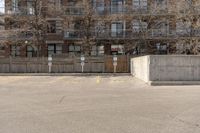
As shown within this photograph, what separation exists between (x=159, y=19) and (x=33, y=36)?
54.3 feet

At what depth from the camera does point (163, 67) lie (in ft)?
76.7

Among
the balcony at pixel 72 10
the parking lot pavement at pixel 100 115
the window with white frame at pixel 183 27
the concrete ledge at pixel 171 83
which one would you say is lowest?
the concrete ledge at pixel 171 83

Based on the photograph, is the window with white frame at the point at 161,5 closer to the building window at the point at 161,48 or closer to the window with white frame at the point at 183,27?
the window with white frame at the point at 183,27

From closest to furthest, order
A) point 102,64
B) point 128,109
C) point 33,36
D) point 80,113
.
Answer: point 80,113 < point 128,109 < point 102,64 < point 33,36

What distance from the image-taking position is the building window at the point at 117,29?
56.1m

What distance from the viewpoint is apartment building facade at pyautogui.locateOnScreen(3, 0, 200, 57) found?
52.3m

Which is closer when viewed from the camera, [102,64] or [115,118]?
[115,118]

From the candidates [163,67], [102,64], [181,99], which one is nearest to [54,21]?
[102,64]

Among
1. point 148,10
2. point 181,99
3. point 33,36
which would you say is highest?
point 148,10

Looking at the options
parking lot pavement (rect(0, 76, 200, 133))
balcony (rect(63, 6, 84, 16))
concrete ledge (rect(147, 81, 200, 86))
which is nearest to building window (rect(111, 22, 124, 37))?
balcony (rect(63, 6, 84, 16))

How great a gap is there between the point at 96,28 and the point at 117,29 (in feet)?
10.9

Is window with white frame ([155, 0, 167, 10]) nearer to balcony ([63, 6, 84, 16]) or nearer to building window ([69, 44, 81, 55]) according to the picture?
balcony ([63, 6, 84, 16])

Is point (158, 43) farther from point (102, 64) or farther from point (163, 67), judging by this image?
point (163, 67)

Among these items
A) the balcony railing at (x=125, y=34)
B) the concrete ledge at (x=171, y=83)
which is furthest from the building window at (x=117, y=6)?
the concrete ledge at (x=171, y=83)
